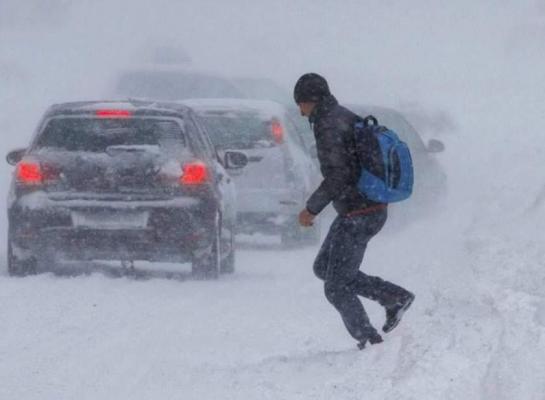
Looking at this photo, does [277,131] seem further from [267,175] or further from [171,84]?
[171,84]

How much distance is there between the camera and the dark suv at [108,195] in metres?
→ 10.9

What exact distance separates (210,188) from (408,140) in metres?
7.78

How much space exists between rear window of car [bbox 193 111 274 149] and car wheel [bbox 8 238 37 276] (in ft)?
13.9

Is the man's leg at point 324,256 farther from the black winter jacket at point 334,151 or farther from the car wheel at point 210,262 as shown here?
the car wheel at point 210,262

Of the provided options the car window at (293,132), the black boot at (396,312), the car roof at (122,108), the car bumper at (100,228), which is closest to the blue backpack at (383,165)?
the black boot at (396,312)

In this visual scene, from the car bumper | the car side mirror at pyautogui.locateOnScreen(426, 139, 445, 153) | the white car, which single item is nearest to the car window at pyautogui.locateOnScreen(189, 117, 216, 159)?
the car bumper

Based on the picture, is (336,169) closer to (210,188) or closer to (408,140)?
(210,188)

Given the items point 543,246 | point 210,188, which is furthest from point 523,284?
point 210,188

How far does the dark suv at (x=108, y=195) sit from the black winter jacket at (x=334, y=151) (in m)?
3.82

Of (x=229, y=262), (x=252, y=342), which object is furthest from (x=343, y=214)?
(x=229, y=262)

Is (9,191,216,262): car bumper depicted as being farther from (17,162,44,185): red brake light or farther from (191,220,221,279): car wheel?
(191,220,221,279): car wheel

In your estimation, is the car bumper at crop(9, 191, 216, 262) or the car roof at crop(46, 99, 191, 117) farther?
the car roof at crop(46, 99, 191, 117)

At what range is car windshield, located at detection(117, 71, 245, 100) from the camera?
939 inches

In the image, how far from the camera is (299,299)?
1066 centimetres
